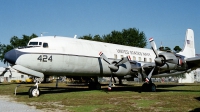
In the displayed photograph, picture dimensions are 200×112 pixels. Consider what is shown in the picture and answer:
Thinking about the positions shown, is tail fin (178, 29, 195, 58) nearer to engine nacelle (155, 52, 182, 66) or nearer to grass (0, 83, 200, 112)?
engine nacelle (155, 52, 182, 66)

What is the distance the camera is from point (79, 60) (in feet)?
55.9

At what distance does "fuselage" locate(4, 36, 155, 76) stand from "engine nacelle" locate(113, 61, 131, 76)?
1723mm

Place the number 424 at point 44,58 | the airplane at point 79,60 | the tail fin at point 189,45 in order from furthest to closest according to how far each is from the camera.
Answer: the tail fin at point 189,45 → the number 424 at point 44,58 → the airplane at point 79,60

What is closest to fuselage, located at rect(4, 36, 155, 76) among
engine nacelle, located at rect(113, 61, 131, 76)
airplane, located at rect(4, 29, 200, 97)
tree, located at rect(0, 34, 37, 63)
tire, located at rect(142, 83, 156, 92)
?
airplane, located at rect(4, 29, 200, 97)

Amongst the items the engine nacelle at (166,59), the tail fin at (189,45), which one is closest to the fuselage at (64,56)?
the engine nacelle at (166,59)

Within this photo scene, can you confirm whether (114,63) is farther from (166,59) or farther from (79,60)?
(166,59)

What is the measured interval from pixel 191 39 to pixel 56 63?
17.3m

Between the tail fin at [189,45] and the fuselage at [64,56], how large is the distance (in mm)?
9528

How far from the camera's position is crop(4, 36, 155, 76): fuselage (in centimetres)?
1500

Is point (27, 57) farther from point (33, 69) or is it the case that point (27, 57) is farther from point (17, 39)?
point (17, 39)

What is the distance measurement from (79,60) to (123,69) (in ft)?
11.3

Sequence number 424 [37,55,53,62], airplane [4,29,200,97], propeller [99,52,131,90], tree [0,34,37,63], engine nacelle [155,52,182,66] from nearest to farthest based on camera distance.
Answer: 1. airplane [4,29,200,97]
2. number 424 [37,55,53,62]
3. propeller [99,52,131,90]
4. engine nacelle [155,52,182,66]
5. tree [0,34,37,63]

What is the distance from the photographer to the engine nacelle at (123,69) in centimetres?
1731

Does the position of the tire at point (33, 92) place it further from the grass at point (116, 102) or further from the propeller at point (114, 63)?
the propeller at point (114, 63)
